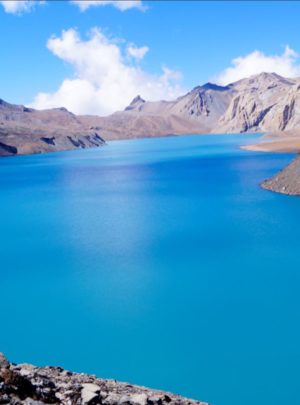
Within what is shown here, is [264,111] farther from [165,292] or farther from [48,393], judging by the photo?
[48,393]

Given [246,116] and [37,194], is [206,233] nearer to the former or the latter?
[37,194]

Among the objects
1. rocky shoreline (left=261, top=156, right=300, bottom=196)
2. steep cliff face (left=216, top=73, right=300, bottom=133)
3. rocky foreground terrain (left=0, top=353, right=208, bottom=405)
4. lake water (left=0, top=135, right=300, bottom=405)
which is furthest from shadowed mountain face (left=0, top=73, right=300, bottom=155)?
rocky foreground terrain (left=0, top=353, right=208, bottom=405)

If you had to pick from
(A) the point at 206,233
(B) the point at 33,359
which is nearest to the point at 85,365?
(B) the point at 33,359

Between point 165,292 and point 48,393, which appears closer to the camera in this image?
point 48,393

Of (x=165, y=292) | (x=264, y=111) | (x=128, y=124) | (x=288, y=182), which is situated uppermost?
(x=264, y=111)

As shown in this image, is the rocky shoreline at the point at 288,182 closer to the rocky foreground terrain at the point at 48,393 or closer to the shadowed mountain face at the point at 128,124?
the rocky foreground terrain at the point at 48,393

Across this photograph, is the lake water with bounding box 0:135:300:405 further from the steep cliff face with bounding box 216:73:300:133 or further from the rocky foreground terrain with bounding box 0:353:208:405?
the steep cliff face with bounding box 216:73:300:133

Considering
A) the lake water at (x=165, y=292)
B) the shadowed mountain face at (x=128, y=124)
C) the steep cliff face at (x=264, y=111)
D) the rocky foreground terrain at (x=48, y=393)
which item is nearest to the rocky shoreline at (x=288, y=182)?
the lake water at (x=165, y=292)

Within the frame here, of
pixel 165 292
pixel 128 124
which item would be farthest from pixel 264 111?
pixel 165 292
